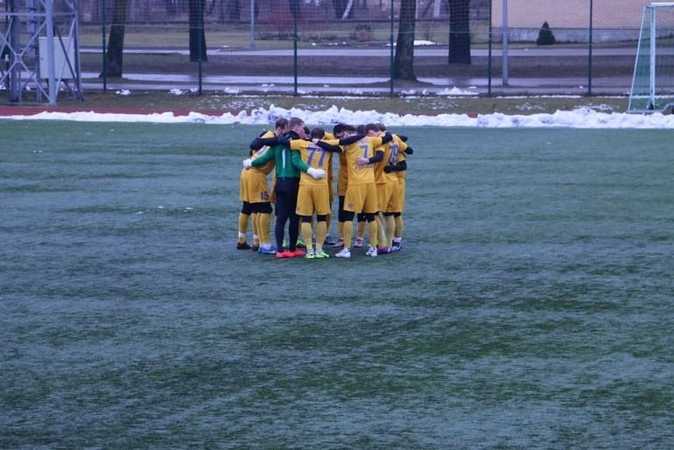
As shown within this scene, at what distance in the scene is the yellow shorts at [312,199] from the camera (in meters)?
12.0

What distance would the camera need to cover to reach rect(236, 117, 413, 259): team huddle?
11969mm

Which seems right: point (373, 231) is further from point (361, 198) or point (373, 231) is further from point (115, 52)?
point (115, 52)

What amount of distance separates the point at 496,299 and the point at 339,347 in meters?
2.08

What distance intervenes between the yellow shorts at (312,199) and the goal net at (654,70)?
16.4m

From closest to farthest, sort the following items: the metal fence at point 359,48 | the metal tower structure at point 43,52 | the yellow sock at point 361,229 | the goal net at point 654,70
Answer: the yellow sock at point 361,229 < the goal net at point 654,70 < the metal tower structure at point 43,52 < the metal fence at point 359,48

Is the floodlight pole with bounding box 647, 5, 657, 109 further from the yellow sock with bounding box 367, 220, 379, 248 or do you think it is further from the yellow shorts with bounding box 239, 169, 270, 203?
Answer: the yellow shorts with bounding box 239, 169, 270, 203

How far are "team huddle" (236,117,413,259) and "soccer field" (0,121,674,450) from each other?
1.10 ft

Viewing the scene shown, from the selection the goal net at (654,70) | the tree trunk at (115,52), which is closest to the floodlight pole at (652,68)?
the goal net at (654,70)

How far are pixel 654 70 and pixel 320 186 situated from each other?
17.7 meters

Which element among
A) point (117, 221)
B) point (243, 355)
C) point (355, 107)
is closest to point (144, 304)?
point (243, 355)

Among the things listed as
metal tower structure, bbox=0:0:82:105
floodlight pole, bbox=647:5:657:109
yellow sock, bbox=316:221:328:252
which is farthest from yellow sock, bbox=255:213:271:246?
metal tower structure, bbox=0:0:82:105

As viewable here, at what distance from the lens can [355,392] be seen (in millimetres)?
7793

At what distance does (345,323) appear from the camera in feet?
31.4

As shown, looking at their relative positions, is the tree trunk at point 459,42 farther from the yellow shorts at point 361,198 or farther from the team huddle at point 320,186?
the yellow shorts at point 361,198
